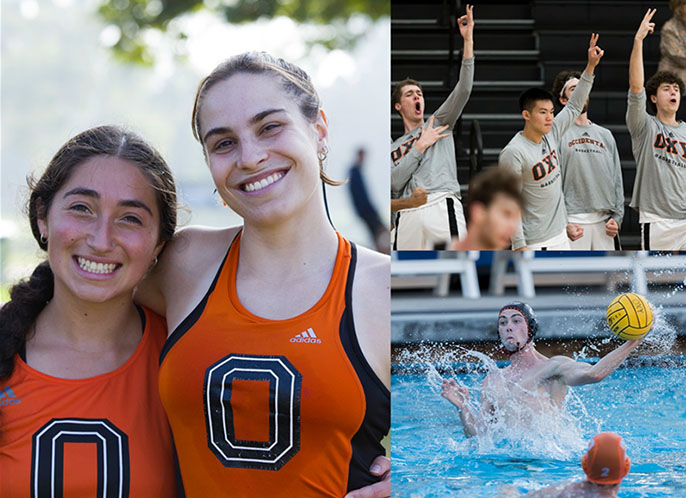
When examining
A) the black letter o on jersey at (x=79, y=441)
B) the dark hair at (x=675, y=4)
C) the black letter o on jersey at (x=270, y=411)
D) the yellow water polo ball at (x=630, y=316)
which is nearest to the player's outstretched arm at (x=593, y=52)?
the dark hair at (x=675, y=4)

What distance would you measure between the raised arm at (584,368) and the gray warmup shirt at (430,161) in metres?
0.60

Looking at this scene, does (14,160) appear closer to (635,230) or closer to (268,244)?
(268,244)

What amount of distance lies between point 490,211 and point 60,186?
125 cm

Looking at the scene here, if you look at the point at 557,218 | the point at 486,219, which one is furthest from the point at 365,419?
the point at 557,218

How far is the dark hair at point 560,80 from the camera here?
1848 millimetres

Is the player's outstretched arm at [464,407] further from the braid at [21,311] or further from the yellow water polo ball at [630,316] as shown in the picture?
the braid at [21,311]

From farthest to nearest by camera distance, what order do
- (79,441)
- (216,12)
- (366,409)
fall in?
(216,12)
(79,441)
(366,409)

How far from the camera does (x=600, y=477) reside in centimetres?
184

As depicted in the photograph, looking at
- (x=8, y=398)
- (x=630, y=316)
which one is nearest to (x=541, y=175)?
(x=630, y=316)

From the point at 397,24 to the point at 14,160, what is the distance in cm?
127

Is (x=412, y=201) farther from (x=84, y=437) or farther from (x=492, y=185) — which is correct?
(x=84, y=437)

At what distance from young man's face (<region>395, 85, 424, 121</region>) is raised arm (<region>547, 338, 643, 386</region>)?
2.73 ft

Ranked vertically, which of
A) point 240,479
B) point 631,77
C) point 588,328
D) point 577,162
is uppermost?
point 631,77

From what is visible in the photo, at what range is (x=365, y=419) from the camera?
5.62 ft
